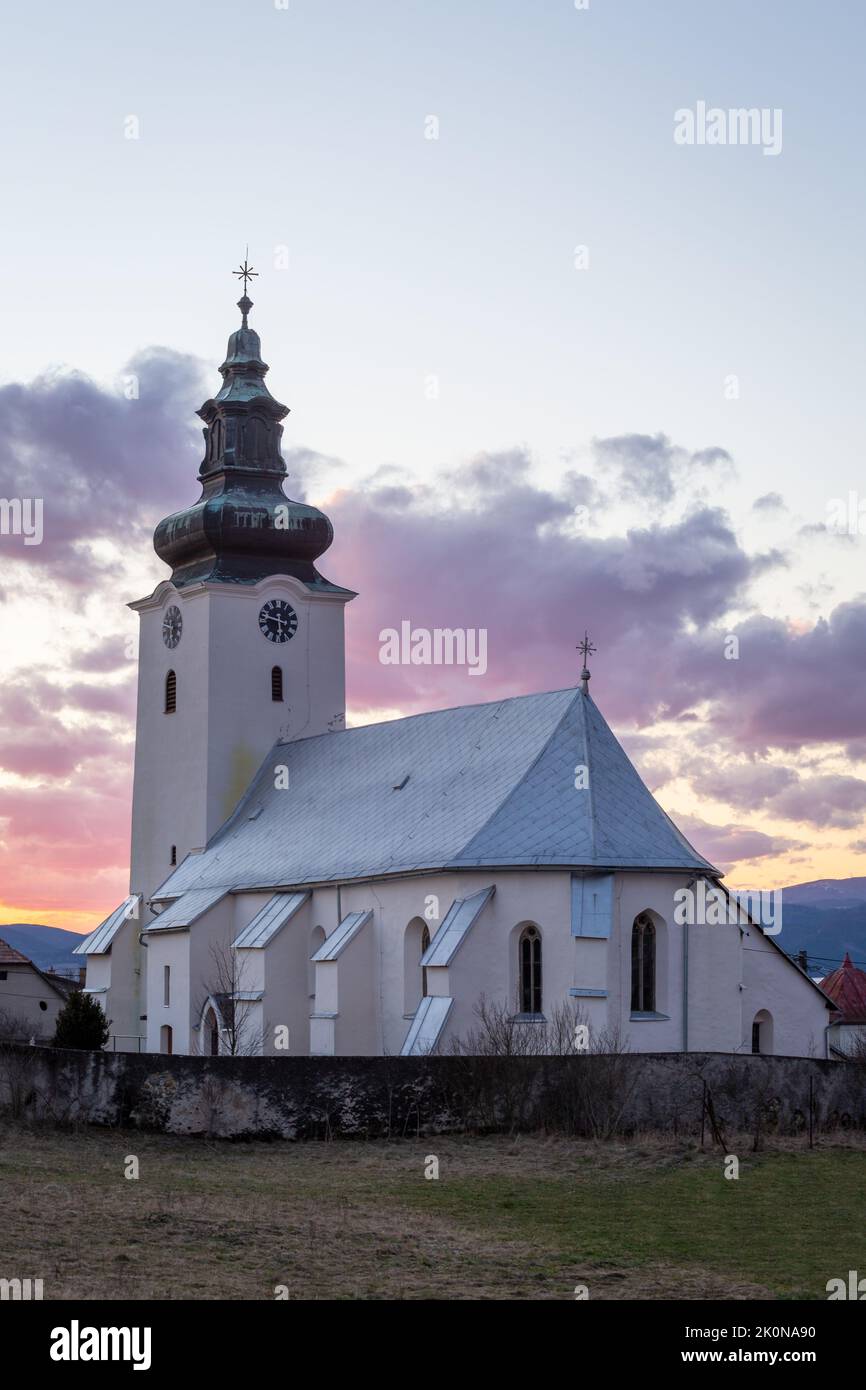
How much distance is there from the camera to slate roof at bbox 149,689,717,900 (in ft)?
137

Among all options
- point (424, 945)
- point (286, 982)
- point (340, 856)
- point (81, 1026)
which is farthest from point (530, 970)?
point (81, 1026)

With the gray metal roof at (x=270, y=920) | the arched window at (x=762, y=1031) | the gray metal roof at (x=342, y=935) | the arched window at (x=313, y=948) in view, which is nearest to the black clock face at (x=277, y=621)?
the gray metal roof at (x=270, y=920)

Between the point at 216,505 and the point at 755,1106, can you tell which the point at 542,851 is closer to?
the point at 755,1106

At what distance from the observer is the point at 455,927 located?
4091 centimetres

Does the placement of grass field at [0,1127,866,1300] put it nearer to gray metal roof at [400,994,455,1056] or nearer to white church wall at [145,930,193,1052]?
gray metal roof at [400,994,455,1056]

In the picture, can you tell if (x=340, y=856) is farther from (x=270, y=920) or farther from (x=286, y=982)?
(x=286, y=982)

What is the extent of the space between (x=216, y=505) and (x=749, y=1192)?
3811 centimetres

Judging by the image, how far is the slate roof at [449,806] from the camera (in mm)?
41812

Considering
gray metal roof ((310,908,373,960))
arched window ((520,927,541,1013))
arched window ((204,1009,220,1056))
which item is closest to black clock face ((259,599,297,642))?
arched window ((204,1009,220,1056))

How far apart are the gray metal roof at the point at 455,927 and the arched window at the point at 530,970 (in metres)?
1.20

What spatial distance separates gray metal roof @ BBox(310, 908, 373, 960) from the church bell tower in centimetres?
1059

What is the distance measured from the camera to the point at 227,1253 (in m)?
Answer: 16.5

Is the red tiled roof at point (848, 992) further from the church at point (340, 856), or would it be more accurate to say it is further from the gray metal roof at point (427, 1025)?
the gray metal roof at point (427, 1025)
